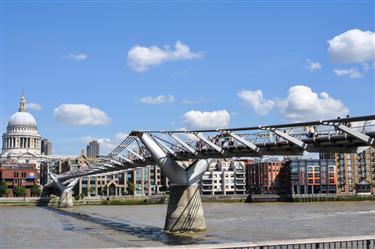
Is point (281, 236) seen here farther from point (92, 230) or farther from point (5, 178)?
point (5, 178)

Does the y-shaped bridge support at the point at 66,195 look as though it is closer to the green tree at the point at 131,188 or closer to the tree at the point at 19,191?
the tree at the point at 19,191

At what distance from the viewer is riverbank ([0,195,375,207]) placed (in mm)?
131500

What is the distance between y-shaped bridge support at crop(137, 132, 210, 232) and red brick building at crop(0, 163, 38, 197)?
4551 inches

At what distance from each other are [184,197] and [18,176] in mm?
121595

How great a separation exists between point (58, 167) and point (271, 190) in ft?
257

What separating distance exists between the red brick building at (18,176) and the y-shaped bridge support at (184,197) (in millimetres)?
115607

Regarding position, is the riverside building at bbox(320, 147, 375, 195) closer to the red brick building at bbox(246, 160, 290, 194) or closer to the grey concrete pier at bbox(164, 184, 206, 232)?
the red brick building at bbox(246, 160, 290, 194)

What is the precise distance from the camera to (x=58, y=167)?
19400 centimetres

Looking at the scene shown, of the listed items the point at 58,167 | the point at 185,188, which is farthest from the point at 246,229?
the point at 58,167

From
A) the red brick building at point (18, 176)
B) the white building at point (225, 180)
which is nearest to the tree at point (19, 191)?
the red brick building at point (18, 176)

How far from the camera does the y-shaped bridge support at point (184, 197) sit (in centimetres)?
4675

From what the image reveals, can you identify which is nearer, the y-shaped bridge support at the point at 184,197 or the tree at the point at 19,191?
the y-shaped bridge support at the point at 184,197

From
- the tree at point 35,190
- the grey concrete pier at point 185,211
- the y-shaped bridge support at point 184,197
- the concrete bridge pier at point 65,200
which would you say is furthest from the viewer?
the tree at point 35,190

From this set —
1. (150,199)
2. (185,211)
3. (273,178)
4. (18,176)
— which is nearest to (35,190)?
(18,176)
